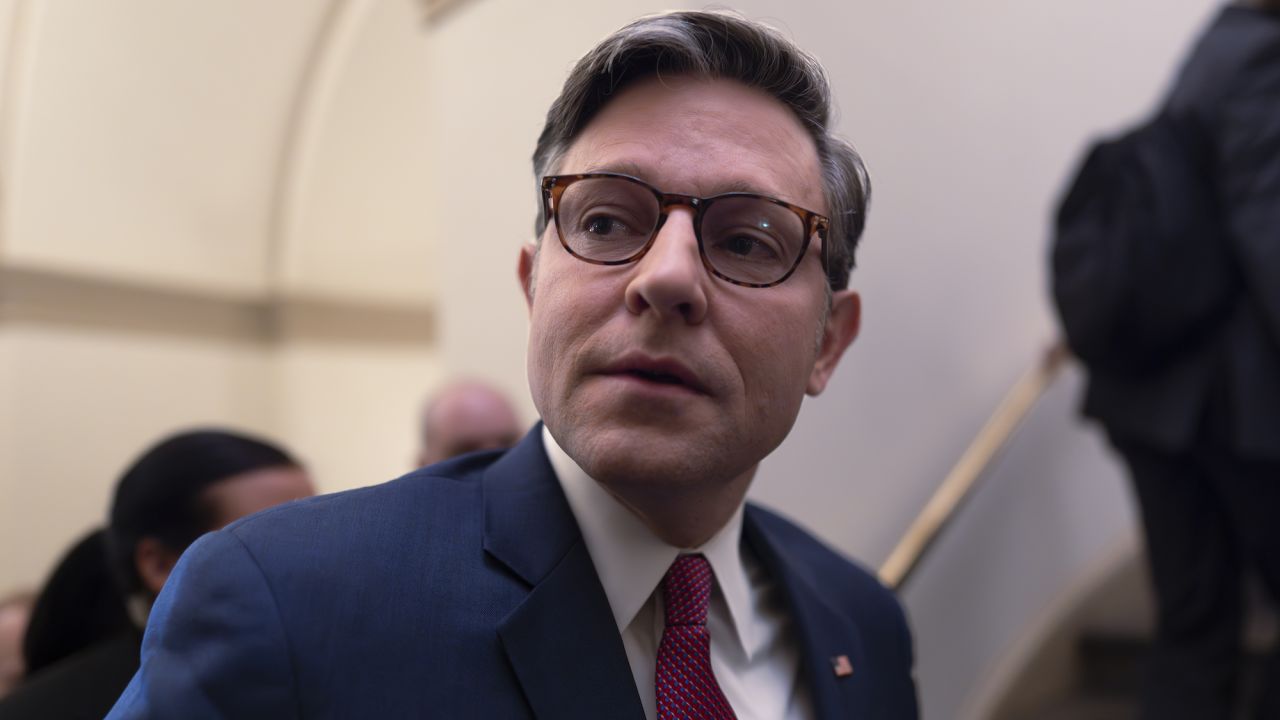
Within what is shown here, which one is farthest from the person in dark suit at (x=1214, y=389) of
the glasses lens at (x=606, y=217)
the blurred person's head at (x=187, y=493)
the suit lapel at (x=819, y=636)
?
the blurred person's head at (x=187, y=493)

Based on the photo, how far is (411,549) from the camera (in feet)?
3.34

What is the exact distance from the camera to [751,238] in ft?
3.43

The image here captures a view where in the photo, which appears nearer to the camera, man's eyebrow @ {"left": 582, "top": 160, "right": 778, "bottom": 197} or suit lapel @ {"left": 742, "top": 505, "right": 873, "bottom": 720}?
man's eyebrow @ {"left": 582, "top": 160, "right": 778, "bottom": 197}

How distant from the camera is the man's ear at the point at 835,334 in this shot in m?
1.26

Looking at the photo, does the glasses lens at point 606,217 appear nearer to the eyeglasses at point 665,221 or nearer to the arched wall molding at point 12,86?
the eyeglasses at point 665,221

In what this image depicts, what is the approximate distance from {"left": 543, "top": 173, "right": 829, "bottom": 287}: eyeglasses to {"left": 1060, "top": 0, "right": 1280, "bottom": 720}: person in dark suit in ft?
5.27

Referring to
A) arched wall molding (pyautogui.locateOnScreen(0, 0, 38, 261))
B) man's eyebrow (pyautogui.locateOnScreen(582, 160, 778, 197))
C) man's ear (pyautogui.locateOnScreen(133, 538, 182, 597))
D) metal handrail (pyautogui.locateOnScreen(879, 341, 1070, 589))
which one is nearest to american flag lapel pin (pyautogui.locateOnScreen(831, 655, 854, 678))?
man's eyebrow (pyautogui.locateOnScreen(582, 160, 778, 197))

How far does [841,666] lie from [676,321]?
56 centimetres

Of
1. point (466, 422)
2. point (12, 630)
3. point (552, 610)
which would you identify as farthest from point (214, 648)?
point (466, 422)

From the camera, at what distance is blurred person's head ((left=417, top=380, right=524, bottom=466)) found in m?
2.31

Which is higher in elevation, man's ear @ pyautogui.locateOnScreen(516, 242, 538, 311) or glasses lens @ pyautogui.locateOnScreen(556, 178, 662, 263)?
glasses lens @ pyautogui.locateOnScreen(556, 178, 662, 263)

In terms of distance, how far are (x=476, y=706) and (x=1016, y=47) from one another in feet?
6.59

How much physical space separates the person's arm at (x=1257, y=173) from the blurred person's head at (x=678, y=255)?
151 cm

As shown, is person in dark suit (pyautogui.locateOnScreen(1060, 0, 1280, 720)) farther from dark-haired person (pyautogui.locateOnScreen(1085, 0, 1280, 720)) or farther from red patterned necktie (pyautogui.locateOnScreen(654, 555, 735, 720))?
red patterned necktie (pyautogui.locateOnScreen(654, 555, 735, 720))
